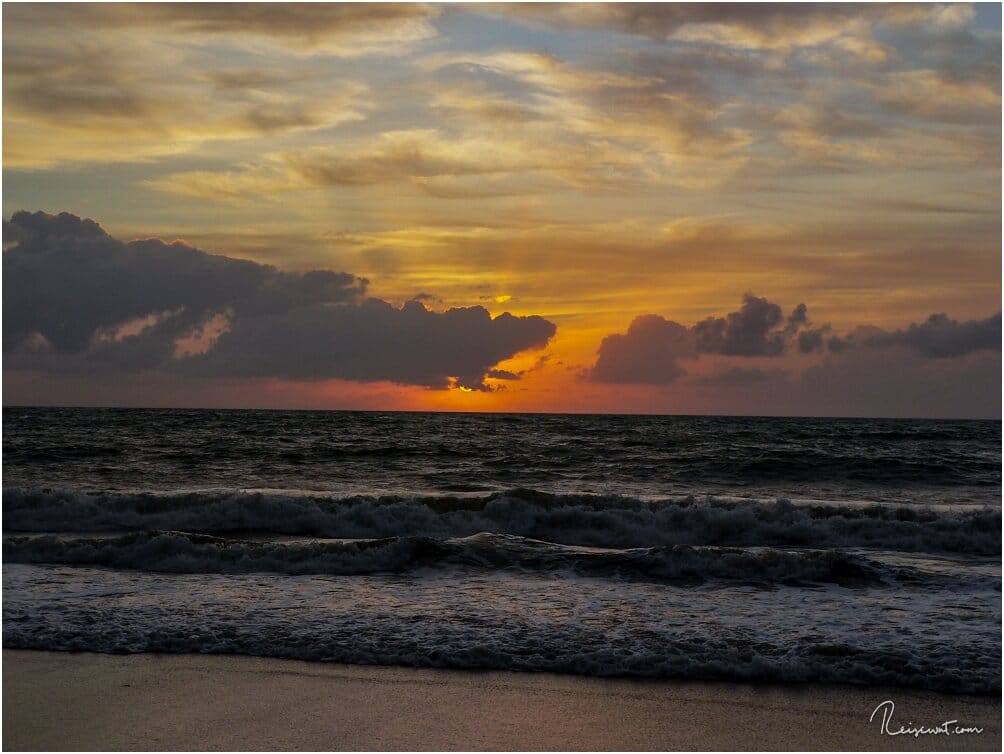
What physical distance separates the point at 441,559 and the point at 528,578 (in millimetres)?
1611

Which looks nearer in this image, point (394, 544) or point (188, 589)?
point (188, 589)

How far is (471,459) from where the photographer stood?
3700 cm

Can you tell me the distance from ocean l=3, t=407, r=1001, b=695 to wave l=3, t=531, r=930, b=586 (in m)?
0.04

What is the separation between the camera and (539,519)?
19391mm

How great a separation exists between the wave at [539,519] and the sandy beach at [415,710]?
9.55 metres

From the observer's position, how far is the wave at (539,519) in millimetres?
18000

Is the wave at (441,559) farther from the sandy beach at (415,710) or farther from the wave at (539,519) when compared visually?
the sandy beach at (415,710)

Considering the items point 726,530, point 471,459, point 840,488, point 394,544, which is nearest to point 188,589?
point 394,544

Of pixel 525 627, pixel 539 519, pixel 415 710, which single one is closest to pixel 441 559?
pixel 525 627

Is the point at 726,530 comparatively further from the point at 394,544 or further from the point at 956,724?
the point at 956,724

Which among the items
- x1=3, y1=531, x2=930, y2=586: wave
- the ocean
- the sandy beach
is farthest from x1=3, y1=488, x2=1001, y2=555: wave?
the sandy beach

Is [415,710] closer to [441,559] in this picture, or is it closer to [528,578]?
[528,578]

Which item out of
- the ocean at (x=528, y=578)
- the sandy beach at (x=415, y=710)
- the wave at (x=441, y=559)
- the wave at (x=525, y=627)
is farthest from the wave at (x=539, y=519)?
the sandy beach at (x=415, y=710)

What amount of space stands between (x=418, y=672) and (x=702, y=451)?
105 ft
